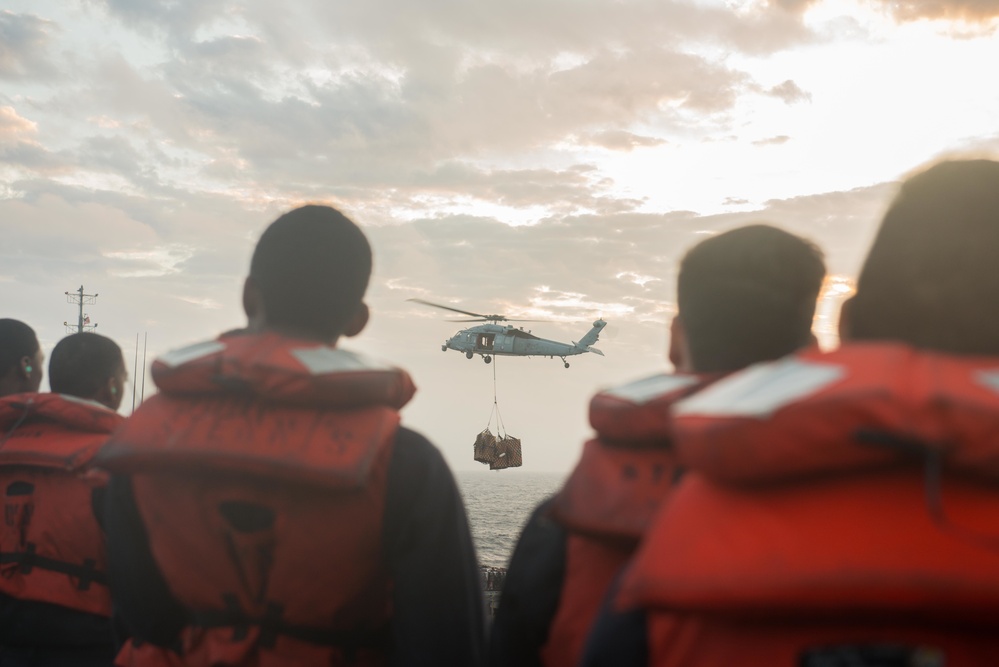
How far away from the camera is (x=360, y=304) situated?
3.52 m

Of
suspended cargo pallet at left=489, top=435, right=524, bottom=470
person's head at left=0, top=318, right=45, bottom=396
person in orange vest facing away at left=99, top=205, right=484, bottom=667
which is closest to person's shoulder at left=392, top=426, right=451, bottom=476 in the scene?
person in orange vest facing away at left=99, top=205, right=484, bottom=667

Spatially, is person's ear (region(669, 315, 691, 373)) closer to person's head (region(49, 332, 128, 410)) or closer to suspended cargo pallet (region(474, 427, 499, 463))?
person's head (region(49, 332, 128, 410))

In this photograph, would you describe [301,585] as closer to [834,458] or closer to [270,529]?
[270,529]

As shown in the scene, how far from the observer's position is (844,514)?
1.69m

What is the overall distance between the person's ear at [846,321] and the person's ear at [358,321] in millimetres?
1855

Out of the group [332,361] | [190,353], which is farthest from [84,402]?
[332,361]

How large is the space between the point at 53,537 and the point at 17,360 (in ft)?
6.00

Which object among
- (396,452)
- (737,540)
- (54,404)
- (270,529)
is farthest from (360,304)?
(54,404)

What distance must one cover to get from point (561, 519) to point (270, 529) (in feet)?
3.52

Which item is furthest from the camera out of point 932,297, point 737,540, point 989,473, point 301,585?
point 301,585

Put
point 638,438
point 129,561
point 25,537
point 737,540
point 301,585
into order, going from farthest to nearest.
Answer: point 25,537, point 129,561, point 301,585, point 638,438, point 737,540

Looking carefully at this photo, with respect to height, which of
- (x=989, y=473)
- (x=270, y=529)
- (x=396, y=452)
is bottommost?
(x=270, y=529)

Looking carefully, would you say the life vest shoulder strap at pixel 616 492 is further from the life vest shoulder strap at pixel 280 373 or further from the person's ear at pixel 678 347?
the life vest shoulder strap at pixel 280 373

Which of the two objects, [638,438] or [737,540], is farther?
[638,438]
